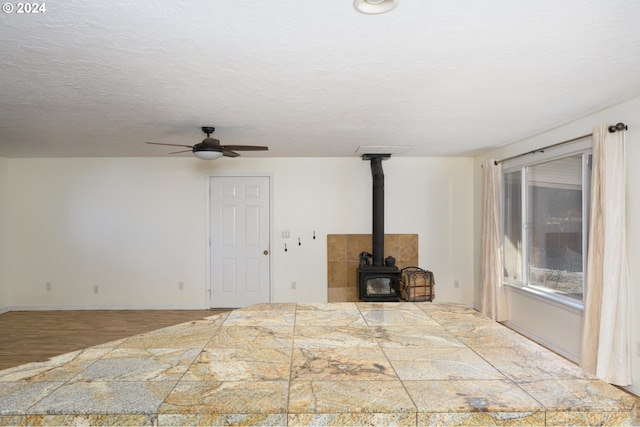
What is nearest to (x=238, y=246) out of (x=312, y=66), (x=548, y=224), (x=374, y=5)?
(x=312, y=66)

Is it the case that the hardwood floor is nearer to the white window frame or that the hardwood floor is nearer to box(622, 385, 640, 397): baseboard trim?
the white window frame

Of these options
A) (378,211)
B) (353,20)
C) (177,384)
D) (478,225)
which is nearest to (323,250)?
(378,211)

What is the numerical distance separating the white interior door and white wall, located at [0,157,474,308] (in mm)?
165

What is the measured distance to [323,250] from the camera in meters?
5.88

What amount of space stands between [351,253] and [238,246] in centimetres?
174

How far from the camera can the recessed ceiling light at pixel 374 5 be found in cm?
164

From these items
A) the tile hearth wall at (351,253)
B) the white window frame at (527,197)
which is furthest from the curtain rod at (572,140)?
the tile hearth wall at (351,253)

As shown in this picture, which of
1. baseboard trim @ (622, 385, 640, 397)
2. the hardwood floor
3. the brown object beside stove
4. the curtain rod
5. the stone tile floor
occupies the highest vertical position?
the curtain rod

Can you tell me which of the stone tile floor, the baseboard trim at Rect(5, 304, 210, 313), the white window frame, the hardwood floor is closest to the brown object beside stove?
the white window frame

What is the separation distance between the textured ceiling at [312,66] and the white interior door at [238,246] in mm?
1900

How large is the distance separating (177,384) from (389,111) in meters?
2.81

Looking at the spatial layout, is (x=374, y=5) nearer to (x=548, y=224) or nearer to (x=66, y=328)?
(x=548, y=224)

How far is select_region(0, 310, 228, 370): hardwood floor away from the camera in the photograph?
4023 millimetres

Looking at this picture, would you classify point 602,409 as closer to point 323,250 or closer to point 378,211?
point 378,211
